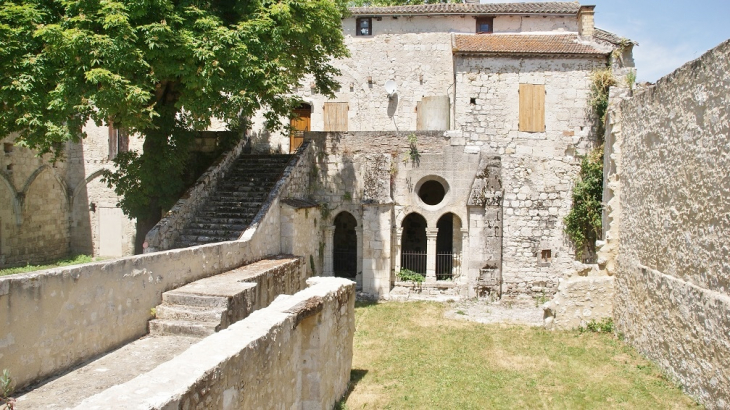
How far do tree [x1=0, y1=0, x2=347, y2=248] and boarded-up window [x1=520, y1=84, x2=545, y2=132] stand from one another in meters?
7.07

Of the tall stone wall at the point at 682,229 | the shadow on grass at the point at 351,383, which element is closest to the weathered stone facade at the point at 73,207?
the shadow on grass at the point at 351,383

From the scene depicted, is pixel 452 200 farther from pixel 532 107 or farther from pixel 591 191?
pixel 591 191

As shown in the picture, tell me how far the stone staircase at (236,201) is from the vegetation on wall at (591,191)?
912cm

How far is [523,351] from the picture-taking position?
10773mm

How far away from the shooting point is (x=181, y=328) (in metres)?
8.00

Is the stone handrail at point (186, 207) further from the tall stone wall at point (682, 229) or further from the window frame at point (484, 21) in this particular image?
the window frame at point (484, 21)

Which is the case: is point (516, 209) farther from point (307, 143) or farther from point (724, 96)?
point (724, 96)

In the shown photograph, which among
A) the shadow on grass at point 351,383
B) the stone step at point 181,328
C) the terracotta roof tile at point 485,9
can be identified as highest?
the terracotta roof tile at point 485,9

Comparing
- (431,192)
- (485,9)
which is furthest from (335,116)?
(485,9)

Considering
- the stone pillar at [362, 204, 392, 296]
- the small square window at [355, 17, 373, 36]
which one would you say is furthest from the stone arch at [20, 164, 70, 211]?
the small square window at [355, 17, 373, 36]

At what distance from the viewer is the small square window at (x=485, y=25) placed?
73.6ft

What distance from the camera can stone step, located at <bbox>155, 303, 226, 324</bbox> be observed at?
8172 millimetres

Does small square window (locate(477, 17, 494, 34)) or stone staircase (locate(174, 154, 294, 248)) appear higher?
small square window (locate(477, 17, 494, 34))

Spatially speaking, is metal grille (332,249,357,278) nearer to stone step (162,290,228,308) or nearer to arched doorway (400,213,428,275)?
arched doorway (400,213,428,275)
